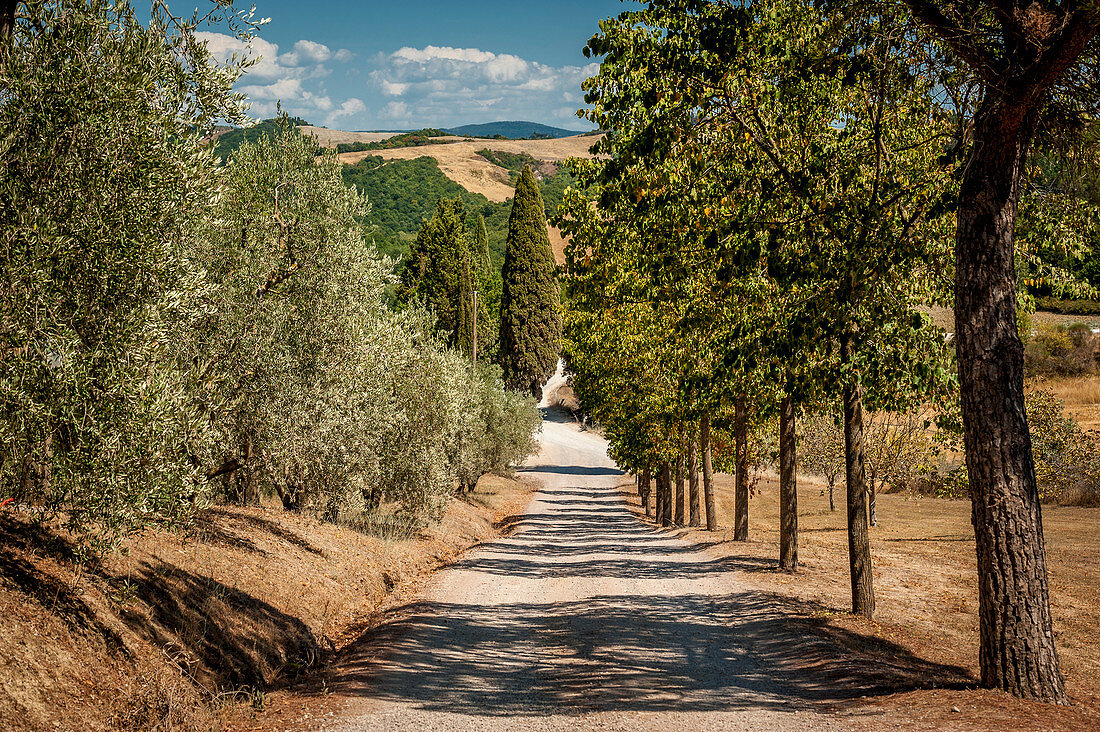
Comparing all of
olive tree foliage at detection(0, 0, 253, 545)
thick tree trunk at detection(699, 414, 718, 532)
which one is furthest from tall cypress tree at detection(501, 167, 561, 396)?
olive tree foliage at detection(0, 0, 253, 545)

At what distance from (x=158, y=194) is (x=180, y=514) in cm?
330

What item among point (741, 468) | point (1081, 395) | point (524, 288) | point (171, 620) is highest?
point (524, 288)

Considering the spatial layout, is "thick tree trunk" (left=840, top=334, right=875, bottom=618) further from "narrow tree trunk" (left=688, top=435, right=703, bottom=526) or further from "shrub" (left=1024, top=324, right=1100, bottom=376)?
"shrub" (left=1024, top=324, right=1100, bottom=376)

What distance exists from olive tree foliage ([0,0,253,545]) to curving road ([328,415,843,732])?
3.41 meters

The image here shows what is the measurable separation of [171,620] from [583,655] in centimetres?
531

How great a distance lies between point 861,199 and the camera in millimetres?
11633

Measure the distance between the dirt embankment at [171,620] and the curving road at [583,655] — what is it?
1283mm

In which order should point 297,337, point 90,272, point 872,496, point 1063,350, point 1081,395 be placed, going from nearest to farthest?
point 90,272
point 297,337
point 872,496
point 1081,395
point 1063,350

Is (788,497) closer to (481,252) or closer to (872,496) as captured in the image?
(872,496)

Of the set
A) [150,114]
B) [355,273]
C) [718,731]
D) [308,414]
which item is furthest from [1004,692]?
[355,273]

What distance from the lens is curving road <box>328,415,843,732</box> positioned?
8.12m

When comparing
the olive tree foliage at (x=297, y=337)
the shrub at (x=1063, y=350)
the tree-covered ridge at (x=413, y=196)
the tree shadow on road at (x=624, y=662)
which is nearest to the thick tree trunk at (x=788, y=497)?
the tree shadow on road at (x=624, y=662)

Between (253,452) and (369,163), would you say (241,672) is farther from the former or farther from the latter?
(369,163)

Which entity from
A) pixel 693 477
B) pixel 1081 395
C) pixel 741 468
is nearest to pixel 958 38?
pixel 741 468
